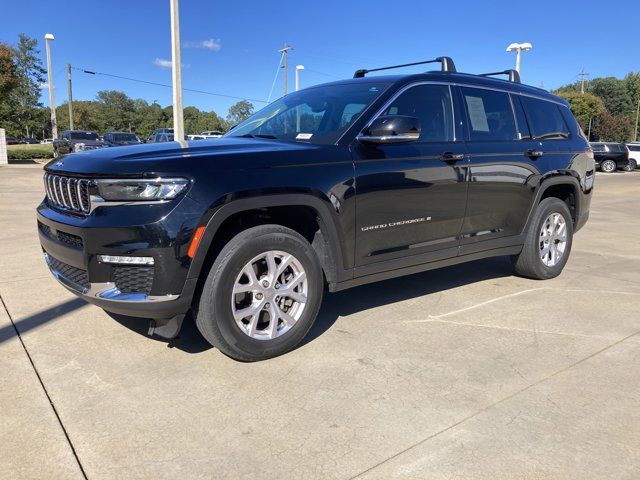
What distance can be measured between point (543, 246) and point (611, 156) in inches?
1105

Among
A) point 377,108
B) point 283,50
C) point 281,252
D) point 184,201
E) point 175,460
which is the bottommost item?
point 175,460

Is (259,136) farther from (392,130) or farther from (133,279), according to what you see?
(133,279)

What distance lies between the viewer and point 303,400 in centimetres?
296

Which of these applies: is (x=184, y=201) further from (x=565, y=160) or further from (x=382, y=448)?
(x=565, y=160)

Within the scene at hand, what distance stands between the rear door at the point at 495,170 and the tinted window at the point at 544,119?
165 millimetres

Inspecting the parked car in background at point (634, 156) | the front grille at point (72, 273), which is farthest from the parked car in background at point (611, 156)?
the front grille at point (72, 273)

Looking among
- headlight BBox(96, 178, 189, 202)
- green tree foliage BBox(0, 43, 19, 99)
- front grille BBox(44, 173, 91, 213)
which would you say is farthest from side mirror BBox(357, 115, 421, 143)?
green tree foliage BBox(0, 43, 19, 99)

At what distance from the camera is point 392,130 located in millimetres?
3604

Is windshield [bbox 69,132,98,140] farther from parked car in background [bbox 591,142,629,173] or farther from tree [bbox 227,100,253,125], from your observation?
tree [bbox 227,100,253,125]

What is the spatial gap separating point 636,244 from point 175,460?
7.64 metres

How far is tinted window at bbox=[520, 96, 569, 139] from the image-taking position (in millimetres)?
5219

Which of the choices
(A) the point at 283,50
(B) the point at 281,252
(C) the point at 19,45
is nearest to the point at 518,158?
(B) the point at 281,252

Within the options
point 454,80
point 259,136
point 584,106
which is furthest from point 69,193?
point 584,106

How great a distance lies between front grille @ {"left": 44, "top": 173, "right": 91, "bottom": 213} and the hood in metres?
0.06
